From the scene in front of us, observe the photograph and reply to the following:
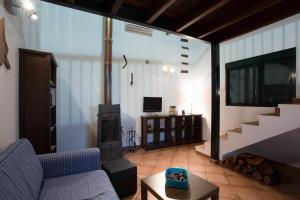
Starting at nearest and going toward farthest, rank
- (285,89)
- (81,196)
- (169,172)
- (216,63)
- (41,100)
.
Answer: (81,196), (169,172), (41,100), (285,89), (216,63)

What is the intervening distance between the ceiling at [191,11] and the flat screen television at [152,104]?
6.39 feet

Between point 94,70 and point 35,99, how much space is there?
1.73m

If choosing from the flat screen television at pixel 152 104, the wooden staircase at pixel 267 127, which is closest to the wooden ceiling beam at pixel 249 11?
the wooden staircase at pixel 267 127

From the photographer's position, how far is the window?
2.80 meters

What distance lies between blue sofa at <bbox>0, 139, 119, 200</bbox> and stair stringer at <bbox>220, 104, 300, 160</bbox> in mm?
2085

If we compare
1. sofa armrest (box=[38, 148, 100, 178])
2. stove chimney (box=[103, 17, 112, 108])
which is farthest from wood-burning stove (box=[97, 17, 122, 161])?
sofa armrest (box=[38, 148, 100, 178])

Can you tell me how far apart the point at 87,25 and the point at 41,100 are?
2218 millimetres

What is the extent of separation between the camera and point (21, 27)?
2092 mm

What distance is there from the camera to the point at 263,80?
3.22 metres

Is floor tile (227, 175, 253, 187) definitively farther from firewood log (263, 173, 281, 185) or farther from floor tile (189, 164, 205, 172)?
floor tile (189, 164, 205, 172)

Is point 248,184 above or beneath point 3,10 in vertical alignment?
beneath

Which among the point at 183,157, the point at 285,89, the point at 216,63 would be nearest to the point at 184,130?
the point at 183,157

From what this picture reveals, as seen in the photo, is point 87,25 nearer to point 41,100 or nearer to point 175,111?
point 41,100

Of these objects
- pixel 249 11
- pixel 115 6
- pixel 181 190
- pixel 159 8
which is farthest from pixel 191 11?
pixel 181 190
